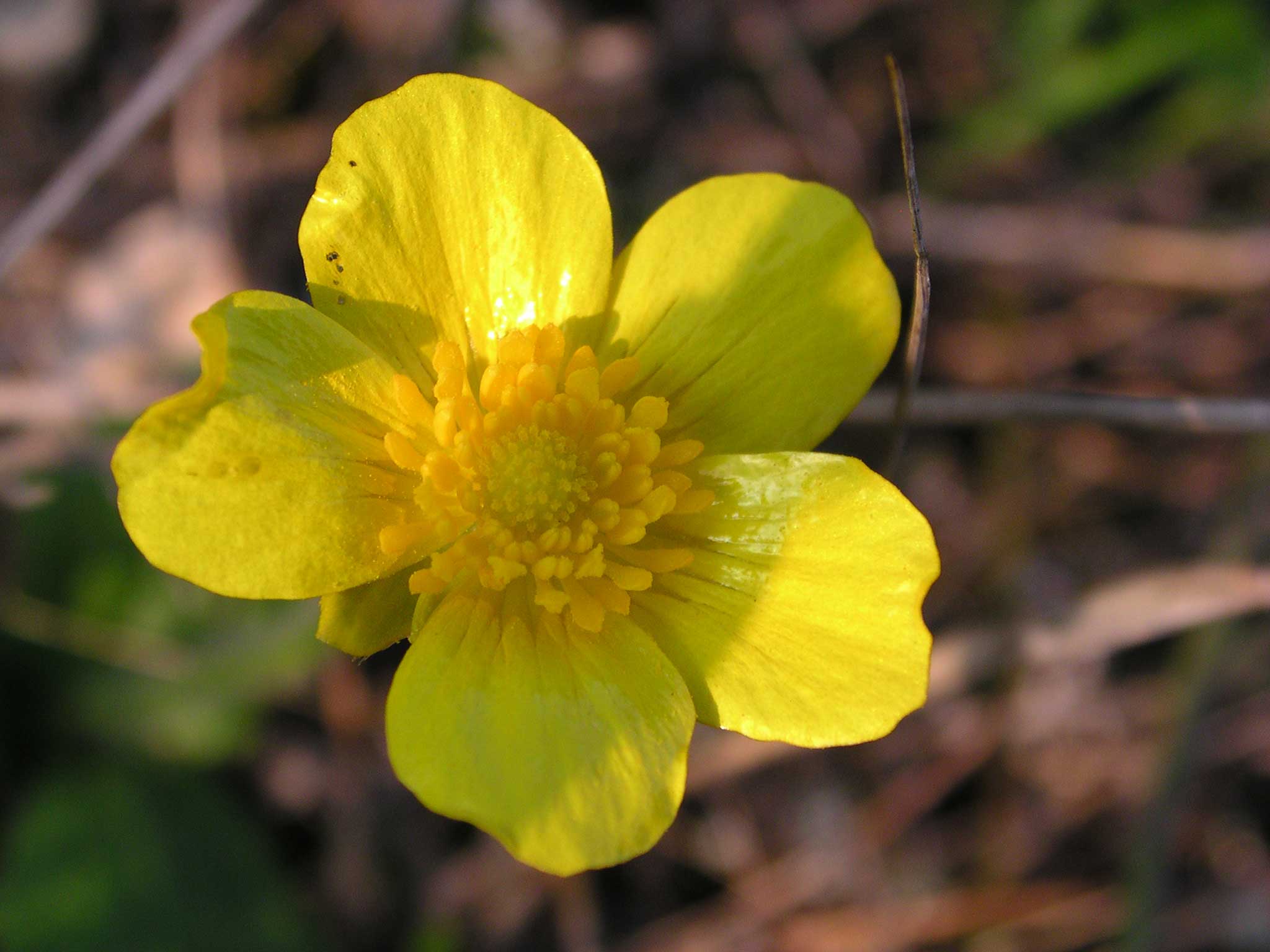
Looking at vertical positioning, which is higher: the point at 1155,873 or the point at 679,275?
the point at 679,275

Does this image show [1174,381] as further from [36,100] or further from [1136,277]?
[36,100]

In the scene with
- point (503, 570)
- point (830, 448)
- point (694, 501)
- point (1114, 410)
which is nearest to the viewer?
point (503, 570)

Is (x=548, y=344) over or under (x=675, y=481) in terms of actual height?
over

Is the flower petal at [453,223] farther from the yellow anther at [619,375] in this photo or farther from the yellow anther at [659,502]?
the yellow anther at [659,502]

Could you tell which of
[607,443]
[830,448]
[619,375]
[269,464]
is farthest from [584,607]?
[830,448]

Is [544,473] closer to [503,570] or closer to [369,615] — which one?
[503,570]

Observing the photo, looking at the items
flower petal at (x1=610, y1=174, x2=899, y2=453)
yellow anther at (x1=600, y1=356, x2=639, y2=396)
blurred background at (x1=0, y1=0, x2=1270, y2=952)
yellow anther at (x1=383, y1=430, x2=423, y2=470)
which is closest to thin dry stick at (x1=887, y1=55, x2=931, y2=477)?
flower petal at (x1=610, y1=174, x2=899, y2=453)

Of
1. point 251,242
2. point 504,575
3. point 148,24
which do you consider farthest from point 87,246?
point 504,575
